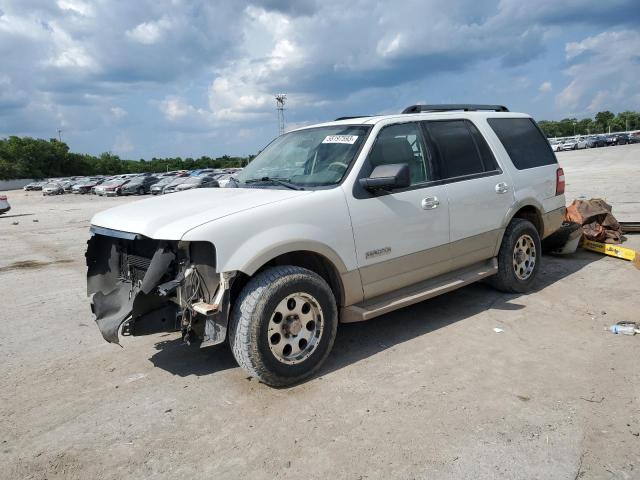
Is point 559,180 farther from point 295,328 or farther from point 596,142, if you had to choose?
point 596,142

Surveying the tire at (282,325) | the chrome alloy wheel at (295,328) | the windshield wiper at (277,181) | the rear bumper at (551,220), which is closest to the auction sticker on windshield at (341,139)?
the windshield wiper at (277,181)

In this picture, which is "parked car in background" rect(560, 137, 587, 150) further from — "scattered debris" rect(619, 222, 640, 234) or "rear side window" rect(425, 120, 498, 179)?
"rear side window" rect(425, 120, 498, 179)

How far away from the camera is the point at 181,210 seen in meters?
3.88

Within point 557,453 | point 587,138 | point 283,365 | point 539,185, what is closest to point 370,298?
point 283,365

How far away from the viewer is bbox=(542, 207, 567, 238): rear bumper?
608 centimetres

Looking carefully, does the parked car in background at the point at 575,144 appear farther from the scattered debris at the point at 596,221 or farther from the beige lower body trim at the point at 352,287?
the beige lower body trim at the point at 352,287

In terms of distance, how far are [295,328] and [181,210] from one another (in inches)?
48.0

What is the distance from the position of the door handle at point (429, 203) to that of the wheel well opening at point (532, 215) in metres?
1.66

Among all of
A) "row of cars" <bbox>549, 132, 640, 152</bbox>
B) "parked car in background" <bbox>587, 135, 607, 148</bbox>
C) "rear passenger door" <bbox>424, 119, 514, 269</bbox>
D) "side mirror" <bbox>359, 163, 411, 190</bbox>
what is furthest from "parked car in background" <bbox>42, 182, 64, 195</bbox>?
"parked car in background" <bbox>587, 135, 607, 148</bbox>

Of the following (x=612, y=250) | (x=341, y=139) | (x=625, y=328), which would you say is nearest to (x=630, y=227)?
(x=612, y=250)

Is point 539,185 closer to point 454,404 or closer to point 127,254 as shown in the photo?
point 454,404

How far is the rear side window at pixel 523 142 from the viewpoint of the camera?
5680mm

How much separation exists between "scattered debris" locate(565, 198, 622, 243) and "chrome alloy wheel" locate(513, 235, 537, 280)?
2.43 metres

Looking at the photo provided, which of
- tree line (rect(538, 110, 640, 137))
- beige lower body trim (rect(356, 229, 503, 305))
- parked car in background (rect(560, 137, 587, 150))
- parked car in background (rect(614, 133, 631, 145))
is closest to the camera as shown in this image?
beige lower body trim (rect(356, 229, 503, 305))
